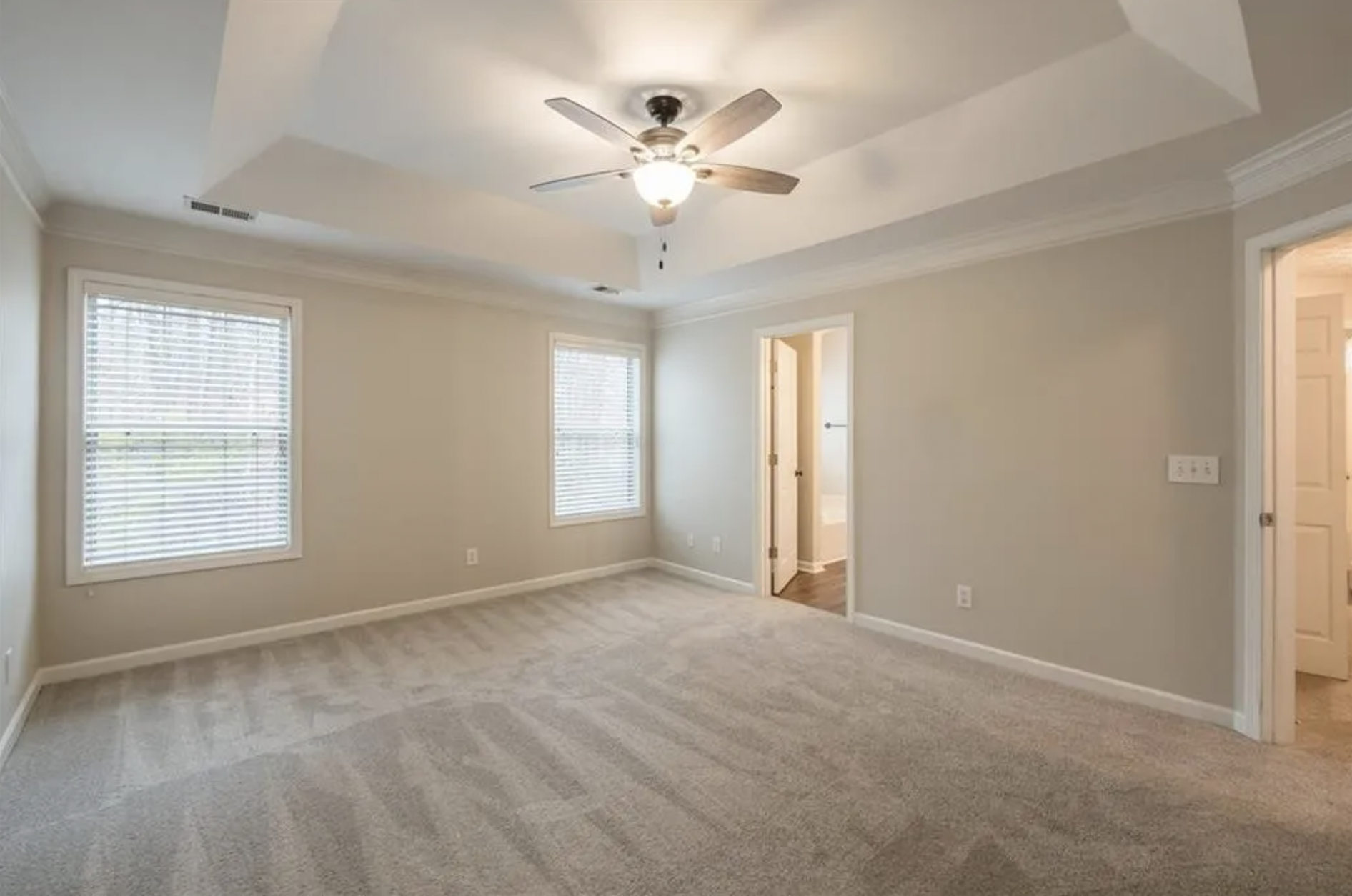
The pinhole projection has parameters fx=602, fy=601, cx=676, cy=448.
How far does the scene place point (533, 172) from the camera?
3494 millimetres

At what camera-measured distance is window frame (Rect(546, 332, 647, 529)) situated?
5.26 m

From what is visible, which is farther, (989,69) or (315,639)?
(315,639)

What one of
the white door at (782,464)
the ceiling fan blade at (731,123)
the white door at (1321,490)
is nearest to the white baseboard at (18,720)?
the ceiling fan blade at (731,123)

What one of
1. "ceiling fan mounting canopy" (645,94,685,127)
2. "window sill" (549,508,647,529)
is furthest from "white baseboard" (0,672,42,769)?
"ceiling fan mounting canopy" (645,94,685,127)

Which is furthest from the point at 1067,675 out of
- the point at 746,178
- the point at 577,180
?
the point at 577,180

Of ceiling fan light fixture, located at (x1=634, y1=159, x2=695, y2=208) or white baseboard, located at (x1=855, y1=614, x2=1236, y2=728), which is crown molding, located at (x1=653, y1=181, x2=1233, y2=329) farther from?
white baseboard, located at (x1=855, y1=614, x2=1236, y2=728)


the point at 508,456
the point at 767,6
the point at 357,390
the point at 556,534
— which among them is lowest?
the point at 556,534

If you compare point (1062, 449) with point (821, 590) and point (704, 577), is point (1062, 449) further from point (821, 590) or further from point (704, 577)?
point (704, 577)

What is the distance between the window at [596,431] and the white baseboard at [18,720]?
317cm

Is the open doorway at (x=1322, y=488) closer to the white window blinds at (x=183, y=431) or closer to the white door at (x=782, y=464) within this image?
the white door at (x=782, y=464)

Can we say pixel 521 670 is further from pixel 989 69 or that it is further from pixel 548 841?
pixel 989 69

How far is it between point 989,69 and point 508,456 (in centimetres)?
403

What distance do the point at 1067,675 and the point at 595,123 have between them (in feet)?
11.8

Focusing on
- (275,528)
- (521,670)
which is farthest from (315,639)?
(521,670)
